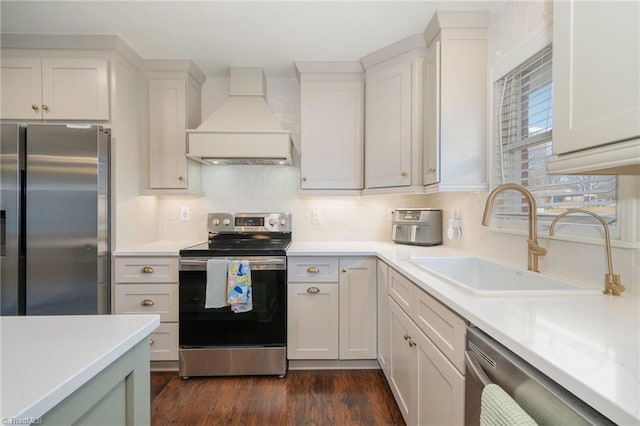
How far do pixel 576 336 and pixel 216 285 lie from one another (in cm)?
189

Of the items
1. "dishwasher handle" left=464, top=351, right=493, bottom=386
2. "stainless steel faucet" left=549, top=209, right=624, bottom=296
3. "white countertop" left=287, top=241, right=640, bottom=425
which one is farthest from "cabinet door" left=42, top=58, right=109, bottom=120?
"stainless steel faucet" left=549, top=209, right=624, bottom=296

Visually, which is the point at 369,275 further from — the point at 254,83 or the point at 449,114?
the point at 254,83

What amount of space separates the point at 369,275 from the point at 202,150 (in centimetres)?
157

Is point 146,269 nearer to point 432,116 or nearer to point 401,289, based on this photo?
point 401,289

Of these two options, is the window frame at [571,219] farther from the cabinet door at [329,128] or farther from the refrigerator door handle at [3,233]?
the refrigerator door handle at [3,233]

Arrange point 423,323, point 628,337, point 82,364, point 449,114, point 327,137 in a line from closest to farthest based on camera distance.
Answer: point 82,364 → point 628,337 → point 423,323 → point 449,114 → point 327,137

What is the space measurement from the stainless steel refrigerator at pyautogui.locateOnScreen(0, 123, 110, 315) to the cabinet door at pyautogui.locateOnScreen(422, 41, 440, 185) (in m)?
2.21

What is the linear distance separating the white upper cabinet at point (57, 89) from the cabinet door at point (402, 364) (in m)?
2.38

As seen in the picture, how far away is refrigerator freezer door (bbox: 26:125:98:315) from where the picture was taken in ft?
6.32

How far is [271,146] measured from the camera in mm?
2297

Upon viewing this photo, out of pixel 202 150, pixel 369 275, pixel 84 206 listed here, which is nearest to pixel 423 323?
pixel 369 275

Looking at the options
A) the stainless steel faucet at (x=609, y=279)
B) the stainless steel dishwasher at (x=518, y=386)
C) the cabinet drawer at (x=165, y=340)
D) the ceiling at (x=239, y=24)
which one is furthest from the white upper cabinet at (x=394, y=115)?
the cabinet drawer at (x=165, y=340)

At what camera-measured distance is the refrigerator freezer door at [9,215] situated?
73.8 inches

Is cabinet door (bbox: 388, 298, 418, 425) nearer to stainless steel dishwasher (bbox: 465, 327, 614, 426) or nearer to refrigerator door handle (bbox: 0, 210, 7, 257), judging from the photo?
stainless steel dishwasher (bbox: 465, 327, 614, 426)
